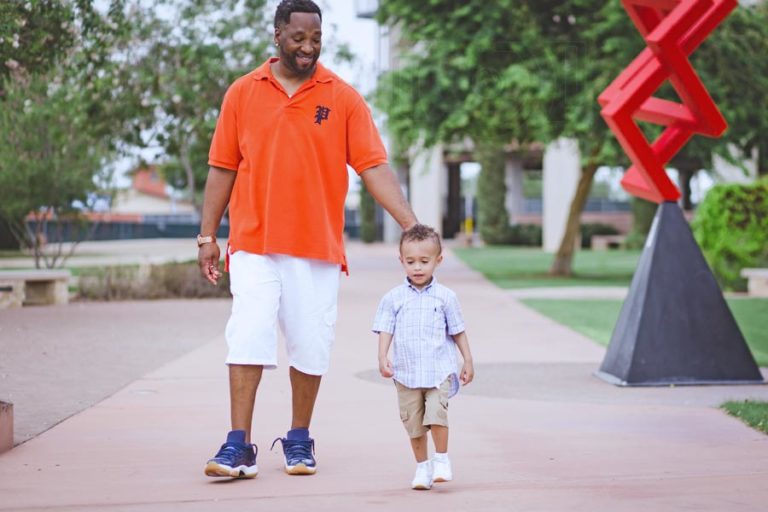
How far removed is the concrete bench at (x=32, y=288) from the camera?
1686cm

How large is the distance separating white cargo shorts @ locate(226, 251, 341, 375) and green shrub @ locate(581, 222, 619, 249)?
141 feet

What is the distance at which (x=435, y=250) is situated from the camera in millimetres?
5242

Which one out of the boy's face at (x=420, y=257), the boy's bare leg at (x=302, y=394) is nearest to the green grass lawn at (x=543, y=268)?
the boy's bare leg at (x=302, y=394)

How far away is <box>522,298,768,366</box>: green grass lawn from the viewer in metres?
13.1

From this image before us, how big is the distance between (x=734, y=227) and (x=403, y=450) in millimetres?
14859

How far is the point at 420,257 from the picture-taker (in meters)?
5.23

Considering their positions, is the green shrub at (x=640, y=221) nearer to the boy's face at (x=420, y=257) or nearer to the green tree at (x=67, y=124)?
the green tree at (x=67, y=124)

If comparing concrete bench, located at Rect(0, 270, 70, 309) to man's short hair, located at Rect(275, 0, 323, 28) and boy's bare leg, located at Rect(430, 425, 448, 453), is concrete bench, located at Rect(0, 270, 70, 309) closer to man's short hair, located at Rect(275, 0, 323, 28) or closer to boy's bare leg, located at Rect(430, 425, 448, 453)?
man's short hair, located at Rect(275, 0, 323, 28)

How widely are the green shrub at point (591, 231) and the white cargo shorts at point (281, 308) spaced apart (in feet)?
141

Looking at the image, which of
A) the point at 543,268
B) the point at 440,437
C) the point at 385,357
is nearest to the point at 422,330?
the point at 385,357

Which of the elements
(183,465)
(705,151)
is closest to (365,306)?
(705,151)

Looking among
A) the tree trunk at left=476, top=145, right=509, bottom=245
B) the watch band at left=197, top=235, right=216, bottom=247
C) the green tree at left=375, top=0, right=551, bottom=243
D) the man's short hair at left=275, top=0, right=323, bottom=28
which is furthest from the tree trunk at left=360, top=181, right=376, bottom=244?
the man's short hair at left=275, top=0, right=323, bottom=28

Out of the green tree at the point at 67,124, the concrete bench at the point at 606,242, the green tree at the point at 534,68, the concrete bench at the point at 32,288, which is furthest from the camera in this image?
the concrete bench at the point at 606,242

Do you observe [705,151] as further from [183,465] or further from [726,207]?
[183,465]
